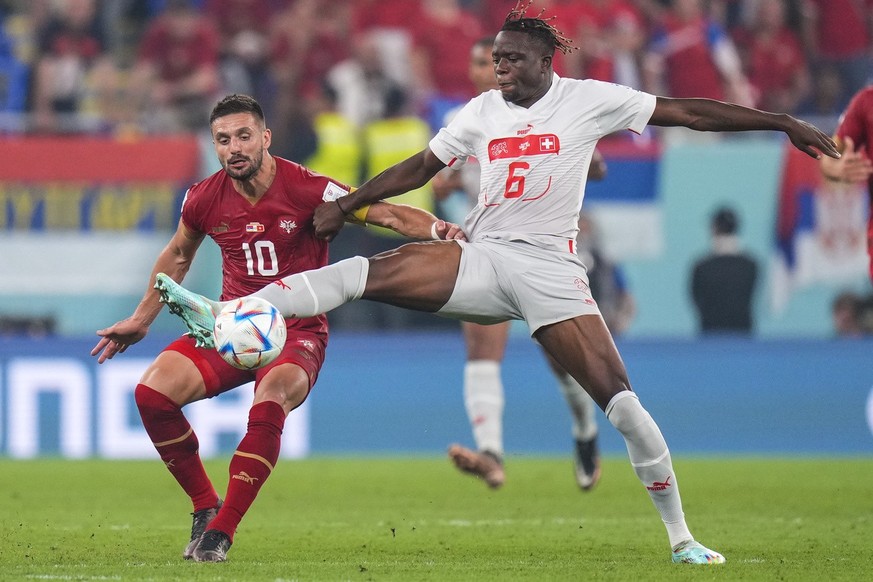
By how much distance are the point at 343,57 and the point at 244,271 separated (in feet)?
29.6

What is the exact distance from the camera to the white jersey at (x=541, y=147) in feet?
21.5

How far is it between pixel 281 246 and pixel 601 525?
2.65 metres

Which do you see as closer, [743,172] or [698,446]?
[698,446]

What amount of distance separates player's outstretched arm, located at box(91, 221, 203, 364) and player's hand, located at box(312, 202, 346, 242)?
0.66 metres

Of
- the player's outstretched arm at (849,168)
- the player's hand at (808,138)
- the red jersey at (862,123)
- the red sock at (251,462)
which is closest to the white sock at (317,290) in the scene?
the red sock at (251,462)

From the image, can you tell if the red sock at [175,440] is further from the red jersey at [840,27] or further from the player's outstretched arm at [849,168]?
the red jersey at [840,27]

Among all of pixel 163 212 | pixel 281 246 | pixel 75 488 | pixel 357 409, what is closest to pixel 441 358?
pixel 357 409

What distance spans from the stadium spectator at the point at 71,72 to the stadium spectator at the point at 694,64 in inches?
230

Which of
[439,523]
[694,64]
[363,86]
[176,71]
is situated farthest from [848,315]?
[176,71]

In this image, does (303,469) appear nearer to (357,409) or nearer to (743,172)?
(357,409)

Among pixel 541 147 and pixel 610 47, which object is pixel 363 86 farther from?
pixel 541 147

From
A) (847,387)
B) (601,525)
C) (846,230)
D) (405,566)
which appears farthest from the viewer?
(846,230)

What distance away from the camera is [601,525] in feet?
27.3

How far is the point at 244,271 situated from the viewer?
7090 mm
